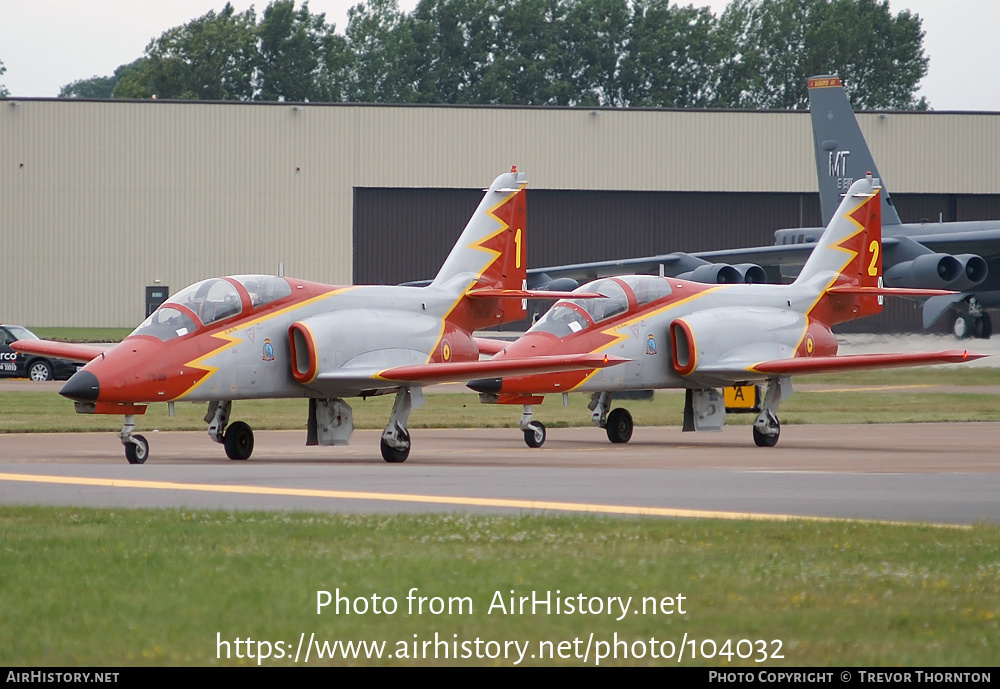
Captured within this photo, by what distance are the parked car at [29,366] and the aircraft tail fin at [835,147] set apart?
22.2m

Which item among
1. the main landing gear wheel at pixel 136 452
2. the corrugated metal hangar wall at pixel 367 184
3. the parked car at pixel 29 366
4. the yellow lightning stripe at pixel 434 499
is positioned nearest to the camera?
the yellow lightning stripe at pixel 434 499

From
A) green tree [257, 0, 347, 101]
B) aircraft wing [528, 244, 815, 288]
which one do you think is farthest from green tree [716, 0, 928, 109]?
aircraft wing [528, 244, 815, 288]

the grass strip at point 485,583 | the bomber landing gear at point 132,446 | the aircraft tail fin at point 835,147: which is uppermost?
the aircraft tail fin at point 835,147

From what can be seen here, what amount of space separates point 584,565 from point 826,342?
53.8ft

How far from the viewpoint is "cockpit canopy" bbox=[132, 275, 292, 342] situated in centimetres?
1753

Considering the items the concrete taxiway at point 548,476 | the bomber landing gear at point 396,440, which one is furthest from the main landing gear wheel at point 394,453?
the concrete taxiway at point 548,476

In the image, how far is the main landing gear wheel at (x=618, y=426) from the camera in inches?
874

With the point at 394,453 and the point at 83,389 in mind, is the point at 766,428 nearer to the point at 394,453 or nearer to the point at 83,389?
the point at 394,453

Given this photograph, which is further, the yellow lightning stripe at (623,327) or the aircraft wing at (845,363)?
the yellow lightning stripe at (623,327)

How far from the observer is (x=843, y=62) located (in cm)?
9994

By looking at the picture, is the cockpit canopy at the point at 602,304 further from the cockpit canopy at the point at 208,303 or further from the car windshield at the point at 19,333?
the car windshield at the point at 19,333

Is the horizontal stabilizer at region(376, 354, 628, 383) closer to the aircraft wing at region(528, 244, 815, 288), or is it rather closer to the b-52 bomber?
the b-52 bomber

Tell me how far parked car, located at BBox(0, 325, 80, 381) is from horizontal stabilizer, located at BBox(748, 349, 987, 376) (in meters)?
22.0

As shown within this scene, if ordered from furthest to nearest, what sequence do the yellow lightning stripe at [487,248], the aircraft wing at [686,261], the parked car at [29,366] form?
1. the aircraft wing at [686,261]
2. the parked car at [29,366]
3. the yellow lightning stripe at [487,248]
